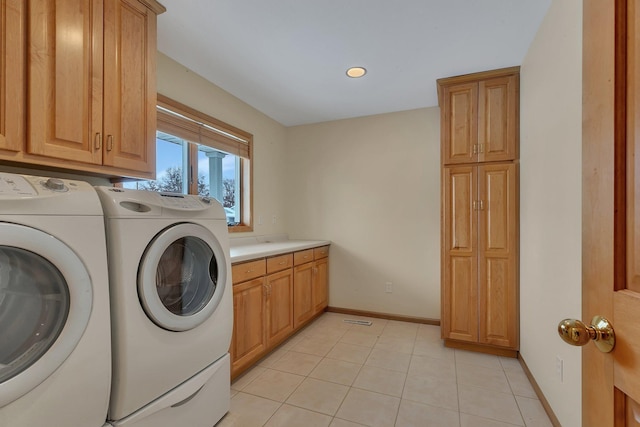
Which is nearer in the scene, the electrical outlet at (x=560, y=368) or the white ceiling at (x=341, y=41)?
the electrical outlet at (x=560, y=368)

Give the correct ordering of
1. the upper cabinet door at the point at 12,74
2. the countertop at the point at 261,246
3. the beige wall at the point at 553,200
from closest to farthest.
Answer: the upper cabinet door at the point at 12,74
the beige wall at the point at 553,200
the countertop at the point at 261,246

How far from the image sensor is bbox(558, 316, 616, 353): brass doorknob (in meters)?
0.51

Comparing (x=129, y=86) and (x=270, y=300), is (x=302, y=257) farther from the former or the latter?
(x=129, y=86)

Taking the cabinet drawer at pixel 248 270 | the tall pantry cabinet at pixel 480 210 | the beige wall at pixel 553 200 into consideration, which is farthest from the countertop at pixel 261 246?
the beige wall at pixel 553 200

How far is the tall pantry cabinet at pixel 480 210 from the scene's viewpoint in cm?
232

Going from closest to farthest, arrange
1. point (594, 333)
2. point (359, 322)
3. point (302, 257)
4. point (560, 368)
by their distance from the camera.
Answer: point (594, 333) → point (560, 368) → point (302, 257) → point (359, 322)

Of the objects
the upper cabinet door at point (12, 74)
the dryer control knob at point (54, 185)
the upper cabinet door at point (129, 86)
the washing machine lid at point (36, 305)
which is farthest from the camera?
the upper cabinet door at point (129, 86)

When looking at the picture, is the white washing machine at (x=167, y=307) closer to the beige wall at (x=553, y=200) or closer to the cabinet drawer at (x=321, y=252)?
the cabinet drawer at (x=321, y=252)

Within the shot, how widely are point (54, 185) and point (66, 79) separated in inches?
24.4

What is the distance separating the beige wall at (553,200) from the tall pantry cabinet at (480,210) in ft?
0.44

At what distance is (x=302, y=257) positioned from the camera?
292cm

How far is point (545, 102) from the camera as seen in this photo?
174cm

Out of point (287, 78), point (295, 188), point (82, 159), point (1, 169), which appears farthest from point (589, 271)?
point (295, 188)

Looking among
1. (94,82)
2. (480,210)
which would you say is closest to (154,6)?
(94,82)
